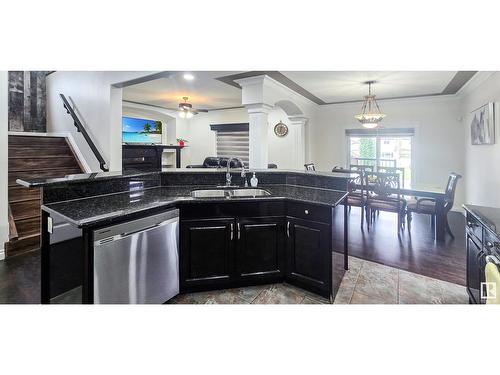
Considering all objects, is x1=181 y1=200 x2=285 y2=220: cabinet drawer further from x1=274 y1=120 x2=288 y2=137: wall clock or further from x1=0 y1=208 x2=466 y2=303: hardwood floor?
x1=274 y1=120 x2=288 y2=137: wall clock

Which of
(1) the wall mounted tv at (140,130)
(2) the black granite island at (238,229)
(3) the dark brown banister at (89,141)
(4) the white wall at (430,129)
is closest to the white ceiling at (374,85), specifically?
(4) the white wall at (430,129)

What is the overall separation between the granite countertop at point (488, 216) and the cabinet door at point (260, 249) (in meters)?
1.39

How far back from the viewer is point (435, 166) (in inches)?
233

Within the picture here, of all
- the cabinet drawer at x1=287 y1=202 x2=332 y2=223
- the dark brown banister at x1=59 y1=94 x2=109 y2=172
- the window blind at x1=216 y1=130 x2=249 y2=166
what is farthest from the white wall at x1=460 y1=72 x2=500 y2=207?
the dark brown banister at x1=59 y1=94 x2=109 y2=172

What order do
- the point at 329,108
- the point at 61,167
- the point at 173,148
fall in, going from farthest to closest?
the point at 173,148
the point at 329,108
the point at 61,167

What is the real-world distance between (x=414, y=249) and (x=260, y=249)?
2283 mm

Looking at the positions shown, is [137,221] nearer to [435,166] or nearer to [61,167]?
[61,167]

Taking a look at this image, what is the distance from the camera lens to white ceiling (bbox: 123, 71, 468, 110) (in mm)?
4230

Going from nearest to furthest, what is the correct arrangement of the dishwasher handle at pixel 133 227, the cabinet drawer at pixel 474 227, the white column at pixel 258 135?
the dishwasher handle at pixel 133 227
the cabinet drawer at pixel 474 227
the white column at pixel 258 135

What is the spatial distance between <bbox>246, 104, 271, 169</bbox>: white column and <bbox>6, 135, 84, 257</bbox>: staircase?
2955 millimetres

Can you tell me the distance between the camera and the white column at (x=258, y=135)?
14.2ft

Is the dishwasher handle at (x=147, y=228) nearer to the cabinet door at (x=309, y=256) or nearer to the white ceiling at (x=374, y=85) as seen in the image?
the cabinet door at (x=309, y=256)

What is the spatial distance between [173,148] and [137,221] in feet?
20.4
